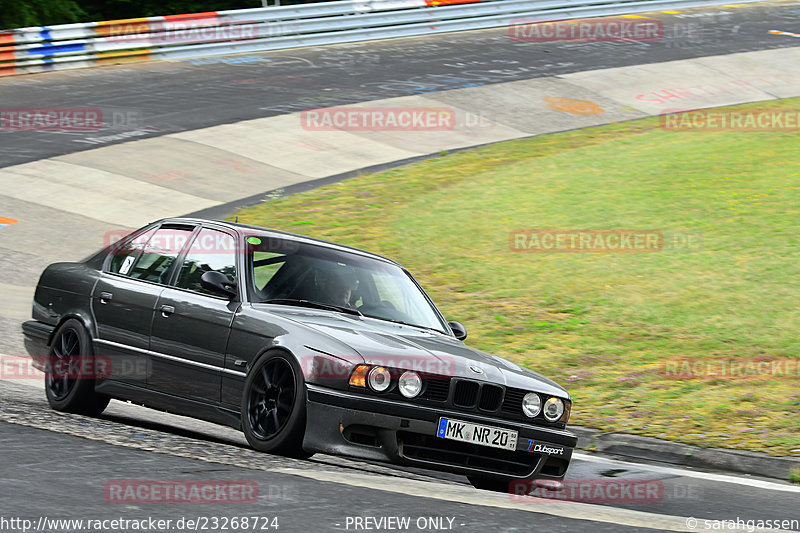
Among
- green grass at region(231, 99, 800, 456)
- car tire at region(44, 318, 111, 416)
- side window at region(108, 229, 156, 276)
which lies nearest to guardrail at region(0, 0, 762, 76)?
green grass at region(231, 99, 800, 456)

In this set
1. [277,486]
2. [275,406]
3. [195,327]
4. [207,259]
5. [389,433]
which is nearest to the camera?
[277,486]

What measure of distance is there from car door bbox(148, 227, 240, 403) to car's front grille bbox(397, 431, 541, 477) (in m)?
1.36

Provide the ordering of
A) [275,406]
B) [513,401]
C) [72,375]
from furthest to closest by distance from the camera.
A: [72,375] < [513,401] < [275,406]

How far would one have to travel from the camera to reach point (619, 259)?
1461cm

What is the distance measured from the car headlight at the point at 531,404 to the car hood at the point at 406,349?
0.05m

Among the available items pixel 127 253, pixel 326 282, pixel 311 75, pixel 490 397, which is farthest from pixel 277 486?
pixel 311 75

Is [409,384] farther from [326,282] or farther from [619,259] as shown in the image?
[619,259]

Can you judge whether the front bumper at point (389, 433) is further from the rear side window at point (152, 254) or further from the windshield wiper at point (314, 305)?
the rear side window at point (152, 254)

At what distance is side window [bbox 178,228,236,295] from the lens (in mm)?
7523

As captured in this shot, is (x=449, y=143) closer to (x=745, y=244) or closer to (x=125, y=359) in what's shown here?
(x=745, y=244)

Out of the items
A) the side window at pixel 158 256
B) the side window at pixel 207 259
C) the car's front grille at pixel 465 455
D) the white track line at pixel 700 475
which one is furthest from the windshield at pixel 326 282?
the white track line at pixel 700 475

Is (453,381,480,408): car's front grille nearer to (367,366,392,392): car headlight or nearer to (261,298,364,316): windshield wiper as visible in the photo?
(367,366,392,392): car headlight

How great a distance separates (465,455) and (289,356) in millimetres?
1183

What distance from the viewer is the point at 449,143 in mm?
21500
